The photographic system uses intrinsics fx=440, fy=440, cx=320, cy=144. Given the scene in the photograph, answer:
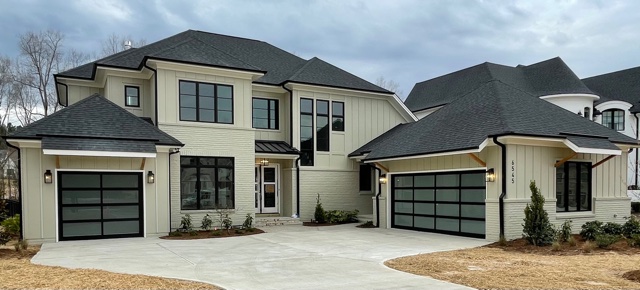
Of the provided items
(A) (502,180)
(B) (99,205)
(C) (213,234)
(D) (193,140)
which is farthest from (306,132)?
(A) (502,180)

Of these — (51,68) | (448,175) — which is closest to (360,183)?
(448,175)

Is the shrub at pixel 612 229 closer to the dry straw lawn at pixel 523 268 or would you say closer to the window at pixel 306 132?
the dry straw lawn at pixel 523 268

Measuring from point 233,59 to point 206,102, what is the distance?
A: 73.7 inches

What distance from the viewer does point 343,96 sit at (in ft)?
63.3

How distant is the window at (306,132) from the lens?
18406mm

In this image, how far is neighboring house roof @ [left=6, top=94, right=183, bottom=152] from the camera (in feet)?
38.9

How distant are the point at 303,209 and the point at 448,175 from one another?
6.57 meters

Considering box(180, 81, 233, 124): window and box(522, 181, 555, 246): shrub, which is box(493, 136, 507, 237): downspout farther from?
box(180, 81, 233, 124): window

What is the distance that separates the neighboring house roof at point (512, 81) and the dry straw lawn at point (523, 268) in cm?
1902

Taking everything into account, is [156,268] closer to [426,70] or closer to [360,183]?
[360,183]

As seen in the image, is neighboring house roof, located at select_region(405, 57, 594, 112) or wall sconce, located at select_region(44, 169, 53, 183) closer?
wall sconce, located at select_region(44, 169, 53, 183)

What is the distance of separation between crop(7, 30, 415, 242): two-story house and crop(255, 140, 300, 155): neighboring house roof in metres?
0.05

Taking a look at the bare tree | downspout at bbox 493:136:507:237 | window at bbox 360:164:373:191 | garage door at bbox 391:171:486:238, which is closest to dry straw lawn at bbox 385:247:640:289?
downspout at bbox 493:136:507:237

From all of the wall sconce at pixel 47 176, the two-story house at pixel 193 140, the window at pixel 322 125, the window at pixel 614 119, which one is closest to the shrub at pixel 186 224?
the two-story house at pixel 193 140
